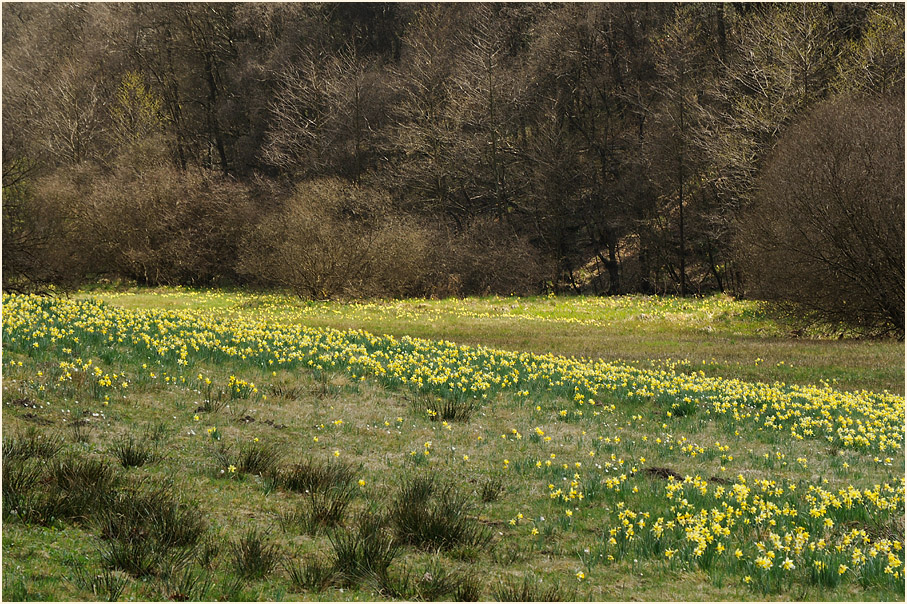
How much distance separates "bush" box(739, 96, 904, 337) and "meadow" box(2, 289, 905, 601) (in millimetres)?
7137

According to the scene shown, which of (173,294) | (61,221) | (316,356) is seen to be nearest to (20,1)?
(61,221)

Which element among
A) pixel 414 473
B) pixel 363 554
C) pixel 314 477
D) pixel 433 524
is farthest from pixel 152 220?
pixel 363 554

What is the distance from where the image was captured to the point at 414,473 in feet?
23.0

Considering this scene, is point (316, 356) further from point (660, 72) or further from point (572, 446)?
point (660, 72)

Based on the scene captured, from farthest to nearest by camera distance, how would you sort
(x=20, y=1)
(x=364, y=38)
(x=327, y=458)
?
1. (x=20, y=1)
2. (x=364, y=38)
3. (x=327, y=458)

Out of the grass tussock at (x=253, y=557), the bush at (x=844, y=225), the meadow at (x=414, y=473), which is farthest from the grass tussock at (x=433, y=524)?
the bush at (x=844, y=225)

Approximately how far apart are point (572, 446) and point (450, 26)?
50.7m

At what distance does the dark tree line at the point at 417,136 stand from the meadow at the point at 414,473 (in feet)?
53.1

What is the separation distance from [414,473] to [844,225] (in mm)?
17895

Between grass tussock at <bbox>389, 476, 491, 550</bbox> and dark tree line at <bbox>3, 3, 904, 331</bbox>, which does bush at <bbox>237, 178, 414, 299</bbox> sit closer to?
dark tree line at <bbox>3, 3, 904, 331</bbox>

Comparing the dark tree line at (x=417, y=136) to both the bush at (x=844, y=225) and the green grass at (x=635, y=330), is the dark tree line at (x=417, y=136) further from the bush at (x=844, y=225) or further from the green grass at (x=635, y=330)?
the bush at (x=844, y=225)

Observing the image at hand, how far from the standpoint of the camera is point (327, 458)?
23.6 ft

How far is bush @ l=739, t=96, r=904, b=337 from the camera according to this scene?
2011 cm

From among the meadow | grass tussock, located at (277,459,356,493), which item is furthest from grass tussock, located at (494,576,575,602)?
grass tussock, located at (277,459,356,493)
